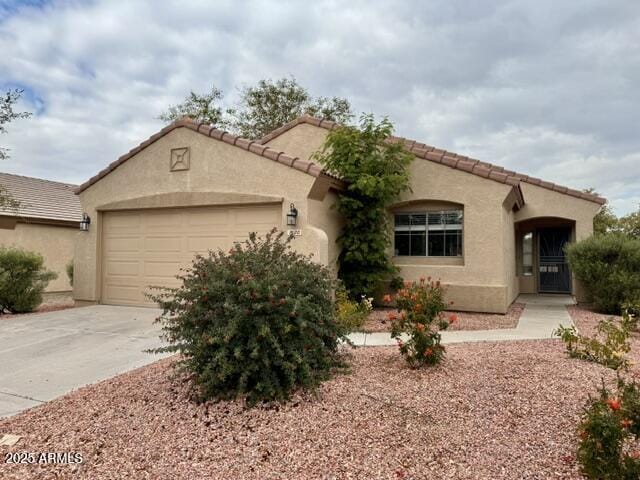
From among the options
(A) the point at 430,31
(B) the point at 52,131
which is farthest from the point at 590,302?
(B) the point at 52,131

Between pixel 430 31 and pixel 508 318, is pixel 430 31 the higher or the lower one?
the higher one

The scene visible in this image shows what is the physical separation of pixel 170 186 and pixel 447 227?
7.35m

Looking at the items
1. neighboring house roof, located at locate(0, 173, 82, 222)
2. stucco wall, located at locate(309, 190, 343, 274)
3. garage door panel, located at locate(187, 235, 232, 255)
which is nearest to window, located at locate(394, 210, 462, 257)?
stucco wall, located at locate(309, 190, 343, 274)

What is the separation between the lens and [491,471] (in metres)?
3.02

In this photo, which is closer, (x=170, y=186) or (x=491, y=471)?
(x=491, y=471)

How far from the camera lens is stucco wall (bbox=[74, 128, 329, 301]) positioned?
30.8 ft

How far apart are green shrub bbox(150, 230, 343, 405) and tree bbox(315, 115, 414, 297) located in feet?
17.6

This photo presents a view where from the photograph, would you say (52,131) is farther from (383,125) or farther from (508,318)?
(508,318)

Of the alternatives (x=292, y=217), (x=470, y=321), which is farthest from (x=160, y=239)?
(x=470, y=321)

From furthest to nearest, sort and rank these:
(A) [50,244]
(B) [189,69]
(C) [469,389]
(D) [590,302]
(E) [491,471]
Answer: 1. (A) [50,244]
2. (B) [189,69]
3. (D) [590,302]
4. (C) [469,389]
5. (E) [491,471]

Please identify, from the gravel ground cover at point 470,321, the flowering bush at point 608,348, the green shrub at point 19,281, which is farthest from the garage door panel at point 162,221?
the flowering bush at point 608,348

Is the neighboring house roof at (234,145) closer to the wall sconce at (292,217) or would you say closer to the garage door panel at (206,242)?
the wall sconce at (292,217)

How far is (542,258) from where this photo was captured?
16125 millimetres

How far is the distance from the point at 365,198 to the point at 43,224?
14.7 meters
